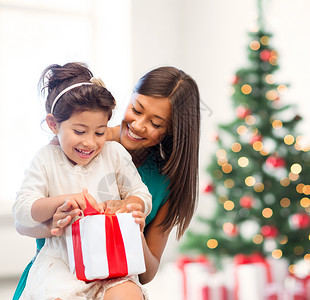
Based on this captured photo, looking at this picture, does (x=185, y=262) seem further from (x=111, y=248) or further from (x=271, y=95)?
(x=111, y=248)

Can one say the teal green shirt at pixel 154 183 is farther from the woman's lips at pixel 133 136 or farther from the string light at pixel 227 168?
the string light at pixel 227 168

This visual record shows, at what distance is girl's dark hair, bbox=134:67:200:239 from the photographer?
4.32 feet

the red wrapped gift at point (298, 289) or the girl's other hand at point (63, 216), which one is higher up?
the girl's other hand at point (63, 216)

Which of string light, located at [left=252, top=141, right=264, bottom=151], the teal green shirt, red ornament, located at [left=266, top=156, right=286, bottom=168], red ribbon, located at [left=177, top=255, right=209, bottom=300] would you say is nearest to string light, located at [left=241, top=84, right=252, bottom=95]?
string light, located at [left=252, top=141, right=264, bottom=151]

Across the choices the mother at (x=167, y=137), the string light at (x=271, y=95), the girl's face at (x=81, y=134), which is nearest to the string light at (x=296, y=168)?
the string light at (x=271, y=95)

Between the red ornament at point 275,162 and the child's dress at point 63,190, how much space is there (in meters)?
2.19

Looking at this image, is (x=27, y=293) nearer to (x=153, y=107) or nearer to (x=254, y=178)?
(x=153, y=107)

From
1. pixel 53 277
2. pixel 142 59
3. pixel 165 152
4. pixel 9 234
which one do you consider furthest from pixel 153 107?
pixel 142 59

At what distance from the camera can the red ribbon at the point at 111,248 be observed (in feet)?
3.44

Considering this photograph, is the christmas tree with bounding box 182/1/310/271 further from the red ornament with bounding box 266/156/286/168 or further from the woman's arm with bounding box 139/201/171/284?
the woman's arm with bounding box 139/201/171/284

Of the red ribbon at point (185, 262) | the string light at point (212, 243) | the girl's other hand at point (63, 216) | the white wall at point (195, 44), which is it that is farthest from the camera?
the white wall at point (195, 44)

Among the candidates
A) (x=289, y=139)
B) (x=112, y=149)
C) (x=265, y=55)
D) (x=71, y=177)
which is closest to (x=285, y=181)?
(x=289, y=139)

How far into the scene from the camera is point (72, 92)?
1131 mm

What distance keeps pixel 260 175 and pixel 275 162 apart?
17 cm
